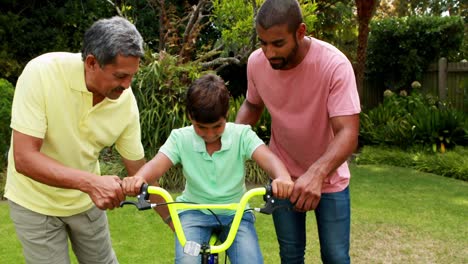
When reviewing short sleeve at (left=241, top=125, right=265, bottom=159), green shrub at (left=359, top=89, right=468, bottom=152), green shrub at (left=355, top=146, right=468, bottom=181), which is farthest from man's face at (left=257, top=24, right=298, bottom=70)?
green shrub at (left=359, top=89, right=468, bottom=152)

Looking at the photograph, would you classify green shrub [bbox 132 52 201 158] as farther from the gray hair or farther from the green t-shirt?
the gray hair

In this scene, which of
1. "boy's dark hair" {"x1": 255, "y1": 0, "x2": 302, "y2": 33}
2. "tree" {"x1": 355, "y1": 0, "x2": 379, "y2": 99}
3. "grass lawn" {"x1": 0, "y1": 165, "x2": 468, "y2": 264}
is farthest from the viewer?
"tree" {"x1": 355, "y1": 0, "x2": 379, "y2": 99}

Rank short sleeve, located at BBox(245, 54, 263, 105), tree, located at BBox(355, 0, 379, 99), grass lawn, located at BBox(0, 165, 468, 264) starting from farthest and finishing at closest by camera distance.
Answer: tree, located at BBox(355, 0, 379, 99) < grass lawn, located at BBox(0, 165, 468, 264) < short sleeve, located at BBox(245, 54, 263, 105)

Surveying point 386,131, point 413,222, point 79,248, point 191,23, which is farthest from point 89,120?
point 386,131

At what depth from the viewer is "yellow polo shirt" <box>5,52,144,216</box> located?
3141 mm

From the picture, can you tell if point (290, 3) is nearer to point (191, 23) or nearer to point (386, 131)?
point (191, 23)

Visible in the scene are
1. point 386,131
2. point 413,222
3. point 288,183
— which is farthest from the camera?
point 386,131

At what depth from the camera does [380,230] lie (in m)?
7.23

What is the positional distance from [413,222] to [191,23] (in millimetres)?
5224

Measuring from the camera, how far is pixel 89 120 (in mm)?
3361

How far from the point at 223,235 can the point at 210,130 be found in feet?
1.75

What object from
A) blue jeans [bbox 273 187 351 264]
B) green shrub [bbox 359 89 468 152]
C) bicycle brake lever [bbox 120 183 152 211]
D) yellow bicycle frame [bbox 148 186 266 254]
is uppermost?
bicycle brake lever [bbox 120 183 152 211]

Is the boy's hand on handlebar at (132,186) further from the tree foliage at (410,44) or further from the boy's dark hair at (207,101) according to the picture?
the tree foliage at (410,44)

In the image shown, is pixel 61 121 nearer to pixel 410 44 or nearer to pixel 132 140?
pixel 132 140
